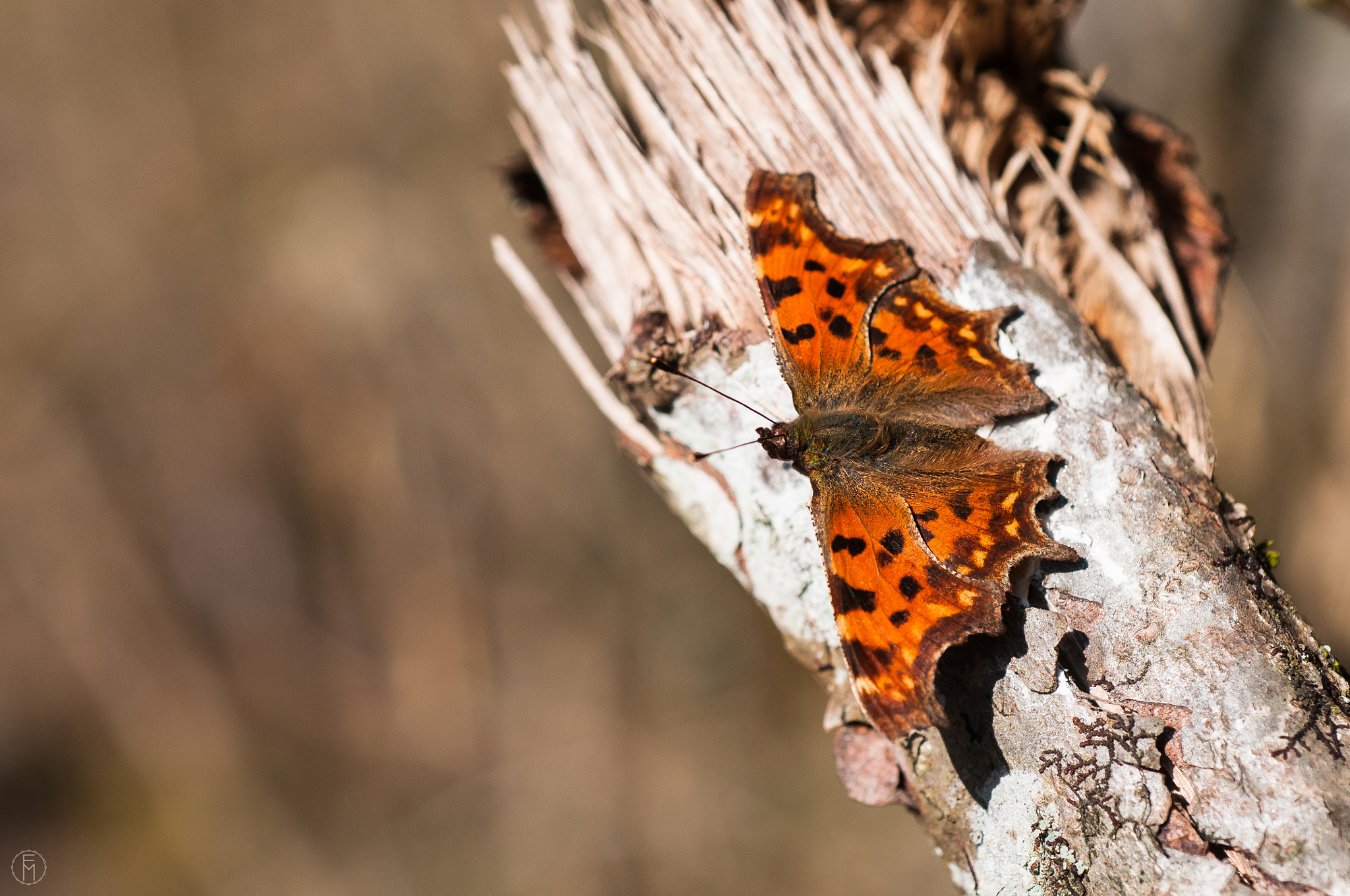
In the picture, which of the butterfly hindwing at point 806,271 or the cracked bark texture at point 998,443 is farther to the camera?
the butterfly hindwing at point 806,271

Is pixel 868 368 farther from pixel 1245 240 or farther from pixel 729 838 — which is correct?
pixel 729 838

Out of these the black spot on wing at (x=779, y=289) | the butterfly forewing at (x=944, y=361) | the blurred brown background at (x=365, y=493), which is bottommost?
the blurred brown background at (x=365, y=493)

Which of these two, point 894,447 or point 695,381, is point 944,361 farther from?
point 695,381

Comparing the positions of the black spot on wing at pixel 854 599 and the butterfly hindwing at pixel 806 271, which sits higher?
the butterfly hindwing at pixel 806 271

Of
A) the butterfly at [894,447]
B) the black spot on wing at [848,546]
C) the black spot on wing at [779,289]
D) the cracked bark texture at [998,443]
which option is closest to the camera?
the cracked bark texture at [998,443]

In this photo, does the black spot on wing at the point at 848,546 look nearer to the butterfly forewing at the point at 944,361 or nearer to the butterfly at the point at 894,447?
the butterfly at the point at 894,447

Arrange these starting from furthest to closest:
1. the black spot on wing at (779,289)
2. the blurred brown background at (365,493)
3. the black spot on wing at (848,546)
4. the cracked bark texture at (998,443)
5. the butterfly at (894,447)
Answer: the blurred brown background at (365,493) < the black spot on wing at (779,289) < the black spot on wing at (848,546) < the butterfly at (894,447) < the cracked bark texture at (998,443)

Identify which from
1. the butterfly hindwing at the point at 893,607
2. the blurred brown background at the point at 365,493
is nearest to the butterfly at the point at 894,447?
the butterfly hindwing at the point at 893,607

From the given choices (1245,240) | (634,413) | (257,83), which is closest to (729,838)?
(634,413)
